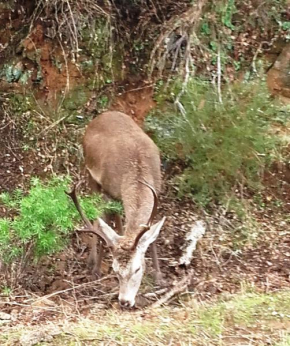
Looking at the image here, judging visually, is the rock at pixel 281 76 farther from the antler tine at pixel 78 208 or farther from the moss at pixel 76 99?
the antler tine at pixel 78 208

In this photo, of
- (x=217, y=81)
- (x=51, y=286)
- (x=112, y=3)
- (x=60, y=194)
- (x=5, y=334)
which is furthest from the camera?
(x=112, y=3)

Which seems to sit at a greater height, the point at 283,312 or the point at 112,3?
the point at 112,3

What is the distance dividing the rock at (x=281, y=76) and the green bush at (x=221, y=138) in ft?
3.10

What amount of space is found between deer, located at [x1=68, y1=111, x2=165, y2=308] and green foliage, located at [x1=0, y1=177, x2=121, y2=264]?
0.18 metres

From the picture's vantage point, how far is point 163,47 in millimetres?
8898

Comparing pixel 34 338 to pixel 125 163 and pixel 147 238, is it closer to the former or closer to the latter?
pixel 147 238

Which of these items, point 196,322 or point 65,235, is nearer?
point 196,322

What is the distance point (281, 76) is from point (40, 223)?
4.34 m

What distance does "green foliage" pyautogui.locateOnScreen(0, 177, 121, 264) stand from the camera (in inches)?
239

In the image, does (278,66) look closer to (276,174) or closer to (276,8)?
(276,8)

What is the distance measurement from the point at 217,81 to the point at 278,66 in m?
1.19

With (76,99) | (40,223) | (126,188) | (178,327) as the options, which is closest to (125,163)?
(126,188)

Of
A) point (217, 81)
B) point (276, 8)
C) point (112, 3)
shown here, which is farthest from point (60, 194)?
point (276, 8)

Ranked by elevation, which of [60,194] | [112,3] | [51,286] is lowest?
[51,286]
